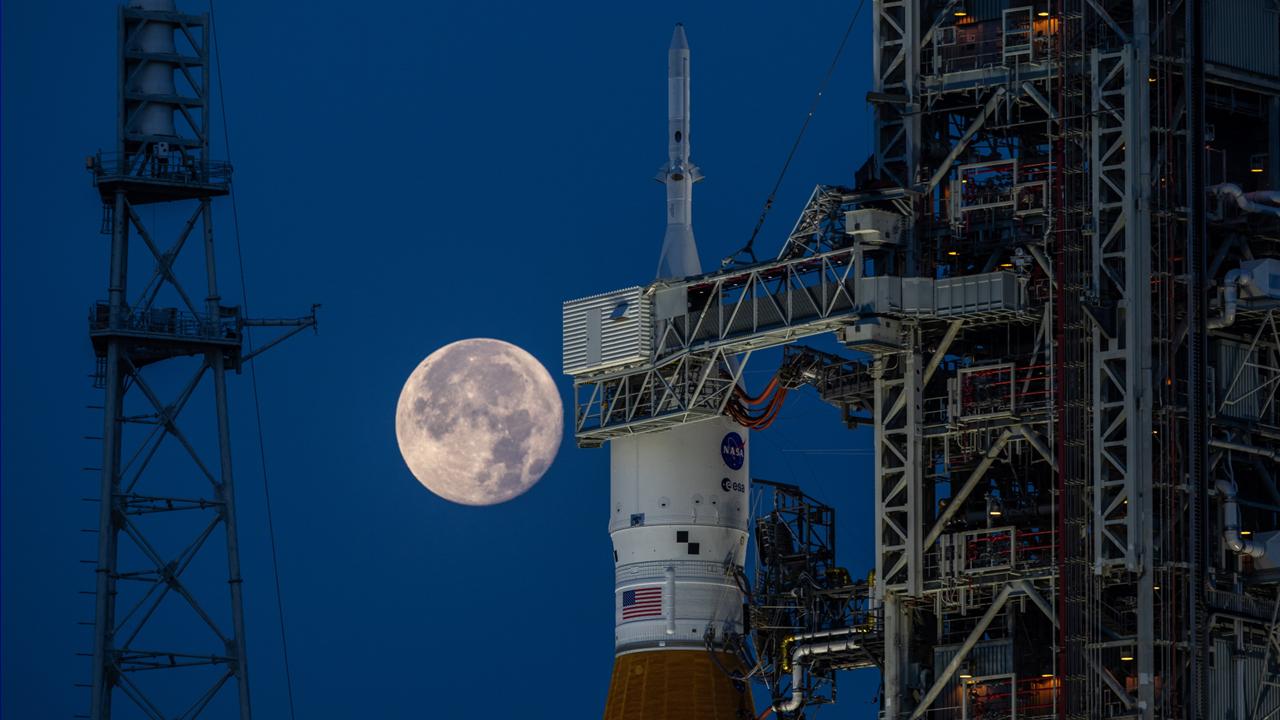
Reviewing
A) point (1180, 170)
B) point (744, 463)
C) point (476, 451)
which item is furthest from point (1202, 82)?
point (476, 451)

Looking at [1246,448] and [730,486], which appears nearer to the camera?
[1246,448]

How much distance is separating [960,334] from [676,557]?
1219cm

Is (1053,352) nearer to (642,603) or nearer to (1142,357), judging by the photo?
(1142,357)

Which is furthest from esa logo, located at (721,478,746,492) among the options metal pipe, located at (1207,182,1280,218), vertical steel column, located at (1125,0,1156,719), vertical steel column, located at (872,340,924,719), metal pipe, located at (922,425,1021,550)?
metal pipe, located at (1207,182,1280,218)

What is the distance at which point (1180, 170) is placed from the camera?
112 meters

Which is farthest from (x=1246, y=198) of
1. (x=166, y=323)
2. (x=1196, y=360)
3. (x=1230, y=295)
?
(x=166, y=323)

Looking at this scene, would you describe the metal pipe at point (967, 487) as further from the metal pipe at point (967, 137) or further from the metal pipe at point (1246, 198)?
the metal pipe at point (1246, 198)

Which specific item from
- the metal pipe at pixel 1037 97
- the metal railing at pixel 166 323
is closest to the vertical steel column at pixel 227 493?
the metal railing at pixel 166 323

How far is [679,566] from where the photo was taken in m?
121

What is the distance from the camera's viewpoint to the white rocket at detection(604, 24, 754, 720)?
12112cm

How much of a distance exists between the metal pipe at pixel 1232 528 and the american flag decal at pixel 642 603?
1863 cm

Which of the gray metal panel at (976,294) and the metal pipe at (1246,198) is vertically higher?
the metal pipe at (1246,198)

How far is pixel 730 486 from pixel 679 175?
34.0 feet

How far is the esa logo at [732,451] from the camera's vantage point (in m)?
123
